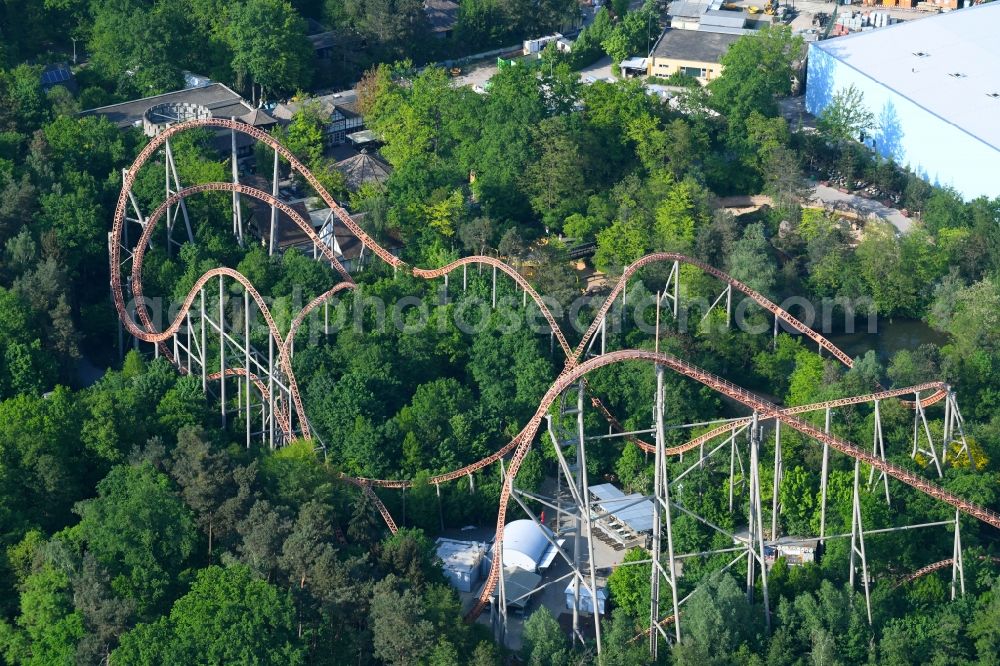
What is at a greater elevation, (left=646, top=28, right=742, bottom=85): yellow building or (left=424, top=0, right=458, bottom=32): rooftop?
(left=424, top=0, right=458, bottom=32): rooftop

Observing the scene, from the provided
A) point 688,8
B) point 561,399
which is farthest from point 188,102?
point 688,8

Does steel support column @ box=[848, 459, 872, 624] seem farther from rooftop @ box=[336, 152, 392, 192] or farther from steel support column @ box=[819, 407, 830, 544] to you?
rooftop @ box=[336, 152, 392, 192]

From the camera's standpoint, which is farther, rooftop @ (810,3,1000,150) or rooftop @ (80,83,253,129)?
rooftop @ (810,3,1000,150)

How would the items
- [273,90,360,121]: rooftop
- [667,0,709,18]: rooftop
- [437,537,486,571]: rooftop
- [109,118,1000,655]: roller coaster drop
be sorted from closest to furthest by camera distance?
[109,118,1000,655]: roller coaster drop < [437,537,486,571]: rooftop < [273,90,360,121]: rooftop < [667,0,709,18]: rooftop

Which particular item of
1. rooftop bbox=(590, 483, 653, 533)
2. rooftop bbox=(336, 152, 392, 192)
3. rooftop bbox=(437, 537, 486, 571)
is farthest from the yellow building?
rooftop bbox=(437, 537, 486, 571)

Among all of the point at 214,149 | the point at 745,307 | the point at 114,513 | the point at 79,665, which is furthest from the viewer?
the point at 214,149

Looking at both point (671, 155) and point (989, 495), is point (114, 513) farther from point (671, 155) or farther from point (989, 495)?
point (671, 155)

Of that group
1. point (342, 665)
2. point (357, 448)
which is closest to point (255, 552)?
point (342, 665)

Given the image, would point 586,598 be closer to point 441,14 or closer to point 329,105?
point 329,105
